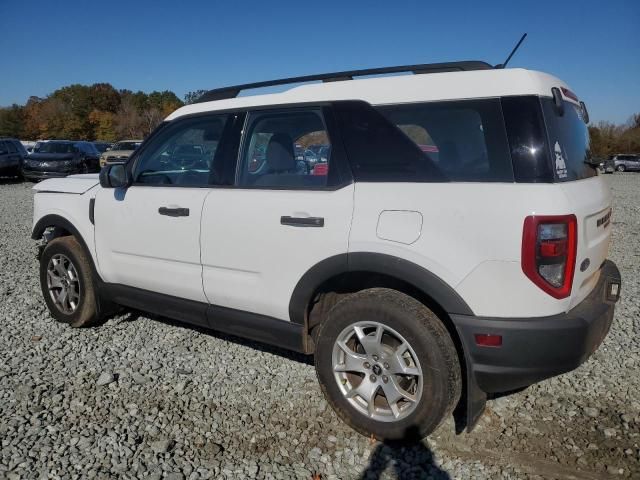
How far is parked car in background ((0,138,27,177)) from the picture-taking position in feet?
60.3

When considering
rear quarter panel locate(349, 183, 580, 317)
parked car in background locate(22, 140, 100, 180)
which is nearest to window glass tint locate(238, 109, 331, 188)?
rear quarter panel locate(349, 183, 580, 317)

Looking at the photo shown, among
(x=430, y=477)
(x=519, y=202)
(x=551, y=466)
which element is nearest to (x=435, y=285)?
(x=519, y=202)

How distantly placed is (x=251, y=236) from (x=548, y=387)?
7.38ft

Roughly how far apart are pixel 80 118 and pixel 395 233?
263 ft

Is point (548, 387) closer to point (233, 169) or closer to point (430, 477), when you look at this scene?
point (430, 477)

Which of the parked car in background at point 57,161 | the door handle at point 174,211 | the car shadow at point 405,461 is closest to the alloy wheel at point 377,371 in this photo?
the car shadow at point 405,461

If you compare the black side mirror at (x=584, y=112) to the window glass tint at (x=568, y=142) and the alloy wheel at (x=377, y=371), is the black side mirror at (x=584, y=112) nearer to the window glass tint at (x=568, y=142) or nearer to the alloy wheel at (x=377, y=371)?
the window glass tint at (x=568, y=142)

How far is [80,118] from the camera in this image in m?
72.9

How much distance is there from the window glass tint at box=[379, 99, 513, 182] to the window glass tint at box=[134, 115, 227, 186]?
4.22 feet

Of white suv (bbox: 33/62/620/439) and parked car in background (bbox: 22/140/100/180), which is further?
parked car in background (bbox: 22/140/100/180)

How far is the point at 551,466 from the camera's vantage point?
2627 millimetres

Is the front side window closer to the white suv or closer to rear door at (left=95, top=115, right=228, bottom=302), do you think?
rear door at (left=95, top=115, right=228, bottom=302)

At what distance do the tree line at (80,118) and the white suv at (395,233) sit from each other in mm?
64451

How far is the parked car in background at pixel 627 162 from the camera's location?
38688 mm
